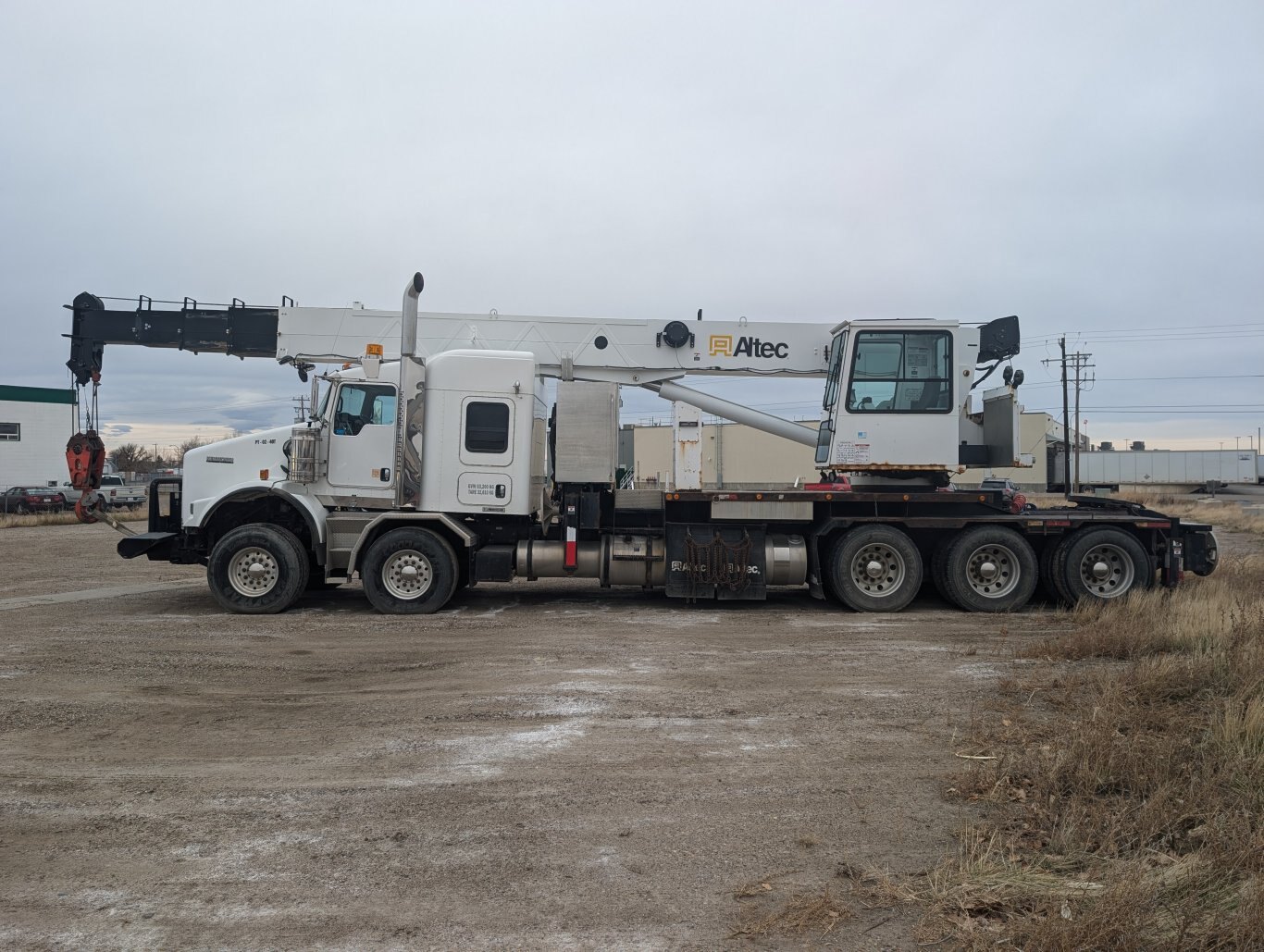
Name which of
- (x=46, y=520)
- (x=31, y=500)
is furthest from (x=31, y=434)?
(x=46, y=520)

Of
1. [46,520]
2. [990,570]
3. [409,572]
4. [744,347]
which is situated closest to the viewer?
[409,572]

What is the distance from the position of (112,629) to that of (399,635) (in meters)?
3.22

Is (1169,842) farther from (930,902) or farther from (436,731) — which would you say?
(436,731)

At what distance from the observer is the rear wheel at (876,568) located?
11.4m

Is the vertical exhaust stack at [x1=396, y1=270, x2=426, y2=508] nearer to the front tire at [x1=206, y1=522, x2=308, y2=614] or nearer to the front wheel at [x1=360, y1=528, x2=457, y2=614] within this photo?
the front wheel at [x1=360, y1=528, x2=457, y2=614]

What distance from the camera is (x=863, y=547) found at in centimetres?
1150

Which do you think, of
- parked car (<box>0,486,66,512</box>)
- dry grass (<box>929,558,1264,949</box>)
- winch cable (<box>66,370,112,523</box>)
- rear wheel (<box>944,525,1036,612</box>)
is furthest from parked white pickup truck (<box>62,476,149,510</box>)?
dry grass (<box>929,558,1264,949</box>)

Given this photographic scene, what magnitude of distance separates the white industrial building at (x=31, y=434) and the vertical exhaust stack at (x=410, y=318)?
4881 cm

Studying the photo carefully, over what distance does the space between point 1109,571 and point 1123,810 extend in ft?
27.1

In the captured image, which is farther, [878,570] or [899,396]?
[878,570]

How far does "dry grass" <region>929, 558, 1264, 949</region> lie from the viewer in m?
3.30

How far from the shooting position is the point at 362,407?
11352mm

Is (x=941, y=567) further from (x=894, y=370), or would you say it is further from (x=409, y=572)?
(x=409, y=572)

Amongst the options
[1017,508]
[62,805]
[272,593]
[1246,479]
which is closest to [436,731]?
[62,805]
